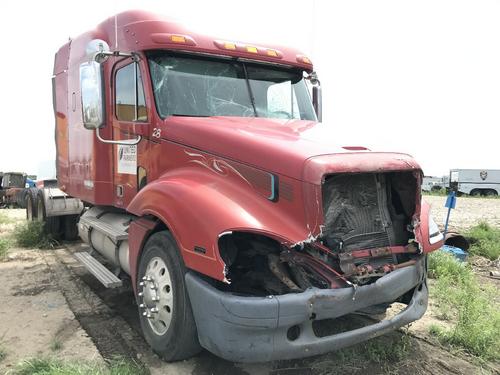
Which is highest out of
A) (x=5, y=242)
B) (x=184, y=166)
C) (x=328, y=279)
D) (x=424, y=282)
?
(x=184, y=166)

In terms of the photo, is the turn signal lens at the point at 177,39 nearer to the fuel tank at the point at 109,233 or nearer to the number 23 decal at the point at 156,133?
the number 23 decal at the point at 156,133

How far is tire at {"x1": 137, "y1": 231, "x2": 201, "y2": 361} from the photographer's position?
3.50 metres

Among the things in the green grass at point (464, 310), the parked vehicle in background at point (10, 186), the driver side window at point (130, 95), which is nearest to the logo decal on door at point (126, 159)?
the driver side window at point (130, 95)

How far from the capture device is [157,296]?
3811 millimetres

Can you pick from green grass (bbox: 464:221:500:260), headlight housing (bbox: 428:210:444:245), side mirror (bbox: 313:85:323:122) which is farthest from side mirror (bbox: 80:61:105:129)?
green grass (bbox: 464:221:500:260)

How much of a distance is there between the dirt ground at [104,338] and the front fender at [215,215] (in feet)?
3.64

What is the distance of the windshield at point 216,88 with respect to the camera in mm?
4504

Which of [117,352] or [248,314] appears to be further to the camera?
[117,352]

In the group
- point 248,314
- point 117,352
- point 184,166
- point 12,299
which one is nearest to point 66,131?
point 12,299

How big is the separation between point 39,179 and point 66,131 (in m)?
3.02

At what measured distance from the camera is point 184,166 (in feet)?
13.5

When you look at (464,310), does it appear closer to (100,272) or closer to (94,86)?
(100,272)

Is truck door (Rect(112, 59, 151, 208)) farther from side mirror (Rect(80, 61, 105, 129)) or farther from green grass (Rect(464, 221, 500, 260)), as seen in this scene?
green grass (Rect(464, 221, 500, 260))

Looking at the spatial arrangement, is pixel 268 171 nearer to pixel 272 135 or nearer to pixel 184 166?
pixel 272 135
